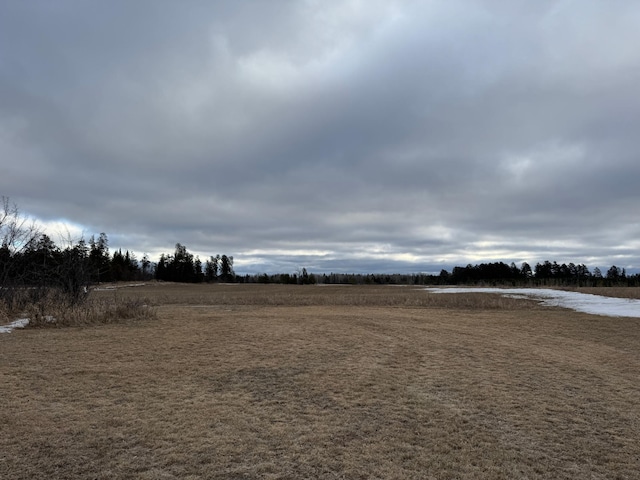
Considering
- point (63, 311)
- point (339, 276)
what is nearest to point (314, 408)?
point (63, 311)

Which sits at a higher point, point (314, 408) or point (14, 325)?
point (14, 325)

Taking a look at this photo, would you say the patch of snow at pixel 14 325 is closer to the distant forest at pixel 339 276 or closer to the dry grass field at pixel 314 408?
the dry grass field at pixel 314 408

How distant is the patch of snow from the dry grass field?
1442 millimetres

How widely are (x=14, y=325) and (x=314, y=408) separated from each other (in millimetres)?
13591

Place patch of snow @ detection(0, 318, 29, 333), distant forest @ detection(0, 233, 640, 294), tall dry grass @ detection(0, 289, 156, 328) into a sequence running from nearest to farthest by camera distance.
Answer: patch of snow @ detection(0, 318, 29, 333) → tall dry grass @ detection(0, 289, 156, 328) → distant forest @ detection(0, 233, 640, 294)

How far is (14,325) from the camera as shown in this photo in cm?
1506

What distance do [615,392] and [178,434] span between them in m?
7.23

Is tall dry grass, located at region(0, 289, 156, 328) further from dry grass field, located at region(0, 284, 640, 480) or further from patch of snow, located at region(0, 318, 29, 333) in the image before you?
dry grass field, located at region(0, 284, 640, 480)

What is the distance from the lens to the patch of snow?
14.0 metres

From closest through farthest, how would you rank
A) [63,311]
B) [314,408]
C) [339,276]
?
[314,408]
[63,311]
[339,276]

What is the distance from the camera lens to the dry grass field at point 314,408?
4.45 meters

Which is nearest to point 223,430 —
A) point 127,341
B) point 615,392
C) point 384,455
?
point 384,455

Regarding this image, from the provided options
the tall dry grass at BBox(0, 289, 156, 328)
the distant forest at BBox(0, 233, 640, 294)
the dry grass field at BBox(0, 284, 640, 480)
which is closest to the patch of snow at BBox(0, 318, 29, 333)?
the tall dry grass at BBox(0, 289, 156, 328)

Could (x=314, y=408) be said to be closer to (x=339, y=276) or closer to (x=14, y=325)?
(x=14, y=325)
